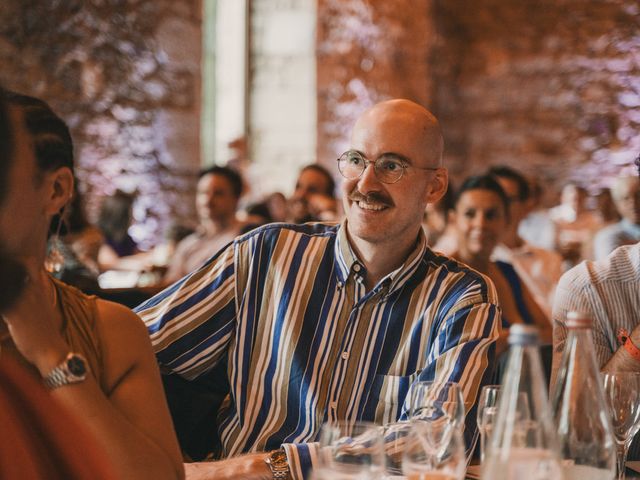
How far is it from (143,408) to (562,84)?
8673mm

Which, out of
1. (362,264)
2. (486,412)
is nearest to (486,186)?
(362,264)

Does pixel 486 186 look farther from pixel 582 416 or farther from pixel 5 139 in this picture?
pixel 5 139

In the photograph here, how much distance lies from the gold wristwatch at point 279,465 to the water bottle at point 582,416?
1.97ft

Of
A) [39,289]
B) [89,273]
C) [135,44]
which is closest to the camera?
[39,289]

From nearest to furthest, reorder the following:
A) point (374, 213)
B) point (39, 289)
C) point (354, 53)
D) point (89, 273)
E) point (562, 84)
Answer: point (39, 289)
point (374, 213)
point (89, 273)
point (354, 53)
point (562, 84)

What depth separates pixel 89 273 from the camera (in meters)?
3.65

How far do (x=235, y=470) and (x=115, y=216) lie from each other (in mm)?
5040

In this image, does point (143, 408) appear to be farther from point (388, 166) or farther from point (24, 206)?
point (388, 166)

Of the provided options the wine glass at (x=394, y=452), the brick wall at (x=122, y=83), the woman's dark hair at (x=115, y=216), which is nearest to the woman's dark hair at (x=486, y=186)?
the wine glass at (x=394, y=452)

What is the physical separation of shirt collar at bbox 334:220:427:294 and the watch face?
89 centimetres

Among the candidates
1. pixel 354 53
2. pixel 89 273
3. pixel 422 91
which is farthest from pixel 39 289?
pixel 422 91

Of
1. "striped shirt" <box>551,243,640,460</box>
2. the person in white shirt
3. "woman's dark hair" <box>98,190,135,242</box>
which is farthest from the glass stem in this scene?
"woman's dark hair" <box>98,190,135,242</box>

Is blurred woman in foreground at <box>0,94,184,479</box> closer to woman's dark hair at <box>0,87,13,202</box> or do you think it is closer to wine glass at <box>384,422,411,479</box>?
woman's dark hair at <box>0,87,13,202</box>

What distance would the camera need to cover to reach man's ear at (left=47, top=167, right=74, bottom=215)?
1.46 m
